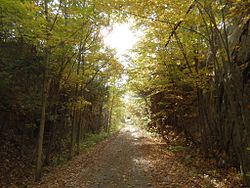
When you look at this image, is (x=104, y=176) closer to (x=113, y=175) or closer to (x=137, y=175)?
(x=113, y=175)

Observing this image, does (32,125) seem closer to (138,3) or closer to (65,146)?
(65,146)

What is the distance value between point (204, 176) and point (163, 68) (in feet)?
21.7

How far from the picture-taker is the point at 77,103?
14141 mm

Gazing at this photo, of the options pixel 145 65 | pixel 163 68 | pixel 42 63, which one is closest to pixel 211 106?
pixel 163 68

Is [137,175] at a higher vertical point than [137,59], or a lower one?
lower

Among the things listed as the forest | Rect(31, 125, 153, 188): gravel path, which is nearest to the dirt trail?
Rect(31, 125, 153, 188): gravel path

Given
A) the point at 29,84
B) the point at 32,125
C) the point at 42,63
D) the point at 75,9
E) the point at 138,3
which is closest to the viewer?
the point at 138,3

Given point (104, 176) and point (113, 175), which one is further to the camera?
point (113, 175)

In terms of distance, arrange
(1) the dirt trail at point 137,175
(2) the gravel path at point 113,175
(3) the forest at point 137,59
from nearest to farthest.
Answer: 1. (3) the forest at point 137,59
2. (1) the dirt trail at point 137,175
3. (2) the gravel path at point 113,175

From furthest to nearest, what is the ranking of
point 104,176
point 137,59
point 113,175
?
point 137,59, point 113,175, point 104,176

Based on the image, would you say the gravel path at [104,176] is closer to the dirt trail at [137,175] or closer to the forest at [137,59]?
the dirt trail at [137,175]

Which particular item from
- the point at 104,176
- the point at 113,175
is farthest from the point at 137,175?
the point at 104,176

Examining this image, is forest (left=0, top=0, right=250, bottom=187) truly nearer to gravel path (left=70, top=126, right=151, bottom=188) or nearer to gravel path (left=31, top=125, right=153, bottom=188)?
gravel path (left=31, top=125, right=153, bottom=188)

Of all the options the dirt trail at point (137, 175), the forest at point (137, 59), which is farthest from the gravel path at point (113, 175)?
the forest at point (137, 59)
